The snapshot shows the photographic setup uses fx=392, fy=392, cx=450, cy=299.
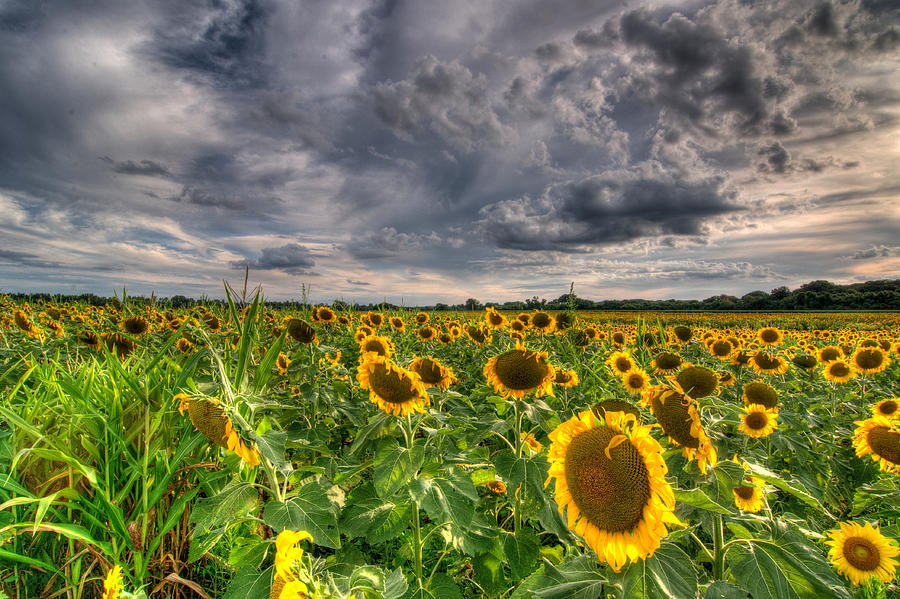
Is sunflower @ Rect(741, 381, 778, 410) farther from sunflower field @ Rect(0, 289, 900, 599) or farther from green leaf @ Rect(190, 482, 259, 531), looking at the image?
green leaf @ Rect(190, 482, 259, 531)

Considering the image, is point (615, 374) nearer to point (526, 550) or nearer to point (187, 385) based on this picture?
point (526, 550)

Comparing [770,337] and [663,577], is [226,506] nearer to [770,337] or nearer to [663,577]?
[663,577]

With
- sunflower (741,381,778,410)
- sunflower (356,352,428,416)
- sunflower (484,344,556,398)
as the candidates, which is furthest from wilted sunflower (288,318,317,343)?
sunflower (741,381,778,410)

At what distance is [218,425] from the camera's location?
1663mm

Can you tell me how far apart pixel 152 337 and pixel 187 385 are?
342 cm

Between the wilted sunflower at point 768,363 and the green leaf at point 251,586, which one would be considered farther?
the wilted sunflower at point 768,363

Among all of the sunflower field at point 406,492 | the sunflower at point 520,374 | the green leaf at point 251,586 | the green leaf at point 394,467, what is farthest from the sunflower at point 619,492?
the green leaf at point 251,586

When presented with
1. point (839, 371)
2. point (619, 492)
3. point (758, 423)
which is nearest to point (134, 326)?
point (619, 492)

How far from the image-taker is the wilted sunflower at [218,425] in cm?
160

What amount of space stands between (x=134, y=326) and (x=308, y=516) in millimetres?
5399

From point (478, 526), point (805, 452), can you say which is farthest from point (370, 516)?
point (805, 452)

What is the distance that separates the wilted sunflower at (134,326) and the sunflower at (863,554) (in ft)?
24.0

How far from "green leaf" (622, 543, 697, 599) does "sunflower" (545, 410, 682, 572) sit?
A: 45 mm

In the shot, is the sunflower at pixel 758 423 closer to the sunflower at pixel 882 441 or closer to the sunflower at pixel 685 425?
the sunflower at pixel 882 441
